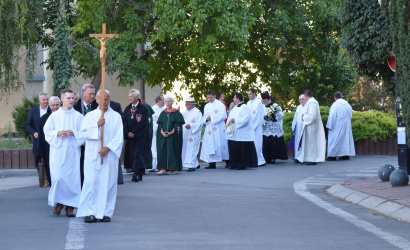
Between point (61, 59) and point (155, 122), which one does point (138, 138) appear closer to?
point (155, 122)

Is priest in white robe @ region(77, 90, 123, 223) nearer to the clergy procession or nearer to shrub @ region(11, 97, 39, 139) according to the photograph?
the clergy procession

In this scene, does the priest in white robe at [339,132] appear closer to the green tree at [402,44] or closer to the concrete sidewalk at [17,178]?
the concrete sidewalk at [17,178]

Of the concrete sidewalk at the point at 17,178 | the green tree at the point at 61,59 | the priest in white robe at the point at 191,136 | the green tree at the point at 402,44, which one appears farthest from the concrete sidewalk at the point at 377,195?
the green tree at the point at 61,59

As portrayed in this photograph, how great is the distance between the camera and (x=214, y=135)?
22.6 meters

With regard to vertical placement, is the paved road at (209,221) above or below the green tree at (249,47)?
Answer: below

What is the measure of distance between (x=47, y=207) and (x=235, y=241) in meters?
4.52

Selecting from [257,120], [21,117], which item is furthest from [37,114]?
[21,117]

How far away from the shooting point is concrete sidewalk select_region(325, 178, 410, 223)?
11.3 m

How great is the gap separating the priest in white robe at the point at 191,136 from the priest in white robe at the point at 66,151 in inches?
370

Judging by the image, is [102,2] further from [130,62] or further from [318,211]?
[318,211]

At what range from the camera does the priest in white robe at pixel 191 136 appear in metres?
21.5

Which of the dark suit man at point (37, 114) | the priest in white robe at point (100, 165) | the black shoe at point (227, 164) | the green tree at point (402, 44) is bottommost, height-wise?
the black shoe at point (227, 164)

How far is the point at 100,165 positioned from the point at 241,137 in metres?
10.7

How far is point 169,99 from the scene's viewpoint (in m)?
20.2
